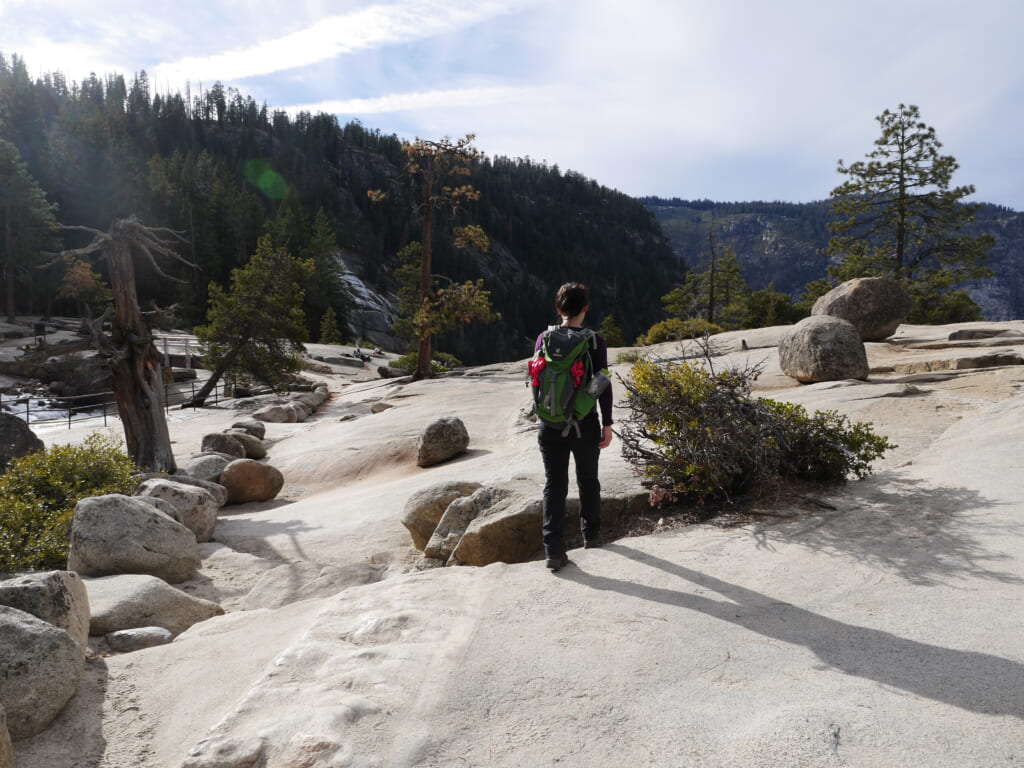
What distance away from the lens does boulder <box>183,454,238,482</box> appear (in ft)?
38.5

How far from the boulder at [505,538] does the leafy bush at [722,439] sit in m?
1.09

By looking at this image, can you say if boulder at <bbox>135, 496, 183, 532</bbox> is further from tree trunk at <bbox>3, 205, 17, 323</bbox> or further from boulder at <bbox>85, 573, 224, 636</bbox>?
tree trunk at <bbox>3, 205, 17, 323</bbox>

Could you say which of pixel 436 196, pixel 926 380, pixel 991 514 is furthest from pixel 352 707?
pixel 436 196

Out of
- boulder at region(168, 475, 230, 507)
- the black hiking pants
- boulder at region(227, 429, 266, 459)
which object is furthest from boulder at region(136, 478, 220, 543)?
→ the black hiking pants

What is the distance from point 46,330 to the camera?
41250 millimetres

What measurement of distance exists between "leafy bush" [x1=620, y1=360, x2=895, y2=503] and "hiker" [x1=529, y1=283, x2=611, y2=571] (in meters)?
1.19

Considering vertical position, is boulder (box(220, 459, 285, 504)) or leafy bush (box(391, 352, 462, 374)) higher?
leafy bush (box(391, 352, 462, 374))

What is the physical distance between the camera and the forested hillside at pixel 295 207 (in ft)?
215

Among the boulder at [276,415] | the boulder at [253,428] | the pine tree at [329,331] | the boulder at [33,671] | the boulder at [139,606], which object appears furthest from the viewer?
the pine tree at [329,331]

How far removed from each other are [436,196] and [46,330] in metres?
30.9

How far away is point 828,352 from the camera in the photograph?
12.3 metres

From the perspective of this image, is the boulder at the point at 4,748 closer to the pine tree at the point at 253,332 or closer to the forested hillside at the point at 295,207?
the pine tree at the point at 253,332

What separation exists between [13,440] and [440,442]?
7.20m

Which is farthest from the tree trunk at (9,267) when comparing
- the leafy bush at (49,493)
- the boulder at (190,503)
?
the boulder at (190,503)
